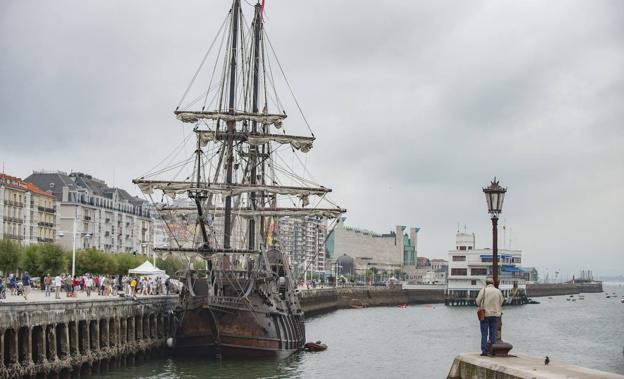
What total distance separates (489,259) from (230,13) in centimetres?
10097

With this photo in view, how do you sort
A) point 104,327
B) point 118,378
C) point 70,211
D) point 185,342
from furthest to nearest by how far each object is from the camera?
point 70,211, point 185,342, point 104,327, point 118,378

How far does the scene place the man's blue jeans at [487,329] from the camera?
73.6 feet

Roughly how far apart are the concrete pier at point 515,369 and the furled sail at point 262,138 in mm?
42842

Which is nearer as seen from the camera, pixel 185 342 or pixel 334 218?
pixel 185 342

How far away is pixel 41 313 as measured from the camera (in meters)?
38.2

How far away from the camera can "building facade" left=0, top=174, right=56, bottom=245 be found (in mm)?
115394

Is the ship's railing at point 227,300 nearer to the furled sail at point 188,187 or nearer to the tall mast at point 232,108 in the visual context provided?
the furled sail at point 188,187

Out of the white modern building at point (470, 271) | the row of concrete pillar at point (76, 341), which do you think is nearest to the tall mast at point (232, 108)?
the row of concrete pillar at point (76, 341)

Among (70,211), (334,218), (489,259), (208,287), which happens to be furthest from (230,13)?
(489,259)

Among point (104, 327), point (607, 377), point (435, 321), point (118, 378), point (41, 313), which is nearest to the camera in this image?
point (607, 377)

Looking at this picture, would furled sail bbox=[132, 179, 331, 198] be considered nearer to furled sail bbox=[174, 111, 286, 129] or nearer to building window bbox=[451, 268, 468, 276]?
furled sail bbox=[174, 111, 286, 129]

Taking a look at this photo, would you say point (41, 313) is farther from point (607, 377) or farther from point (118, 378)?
point (607, 377)

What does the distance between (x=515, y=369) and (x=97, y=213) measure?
5145 inches

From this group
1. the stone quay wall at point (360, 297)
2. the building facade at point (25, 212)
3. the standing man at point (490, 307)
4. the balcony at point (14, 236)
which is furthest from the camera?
the stone quay wall at point (360, 297)
